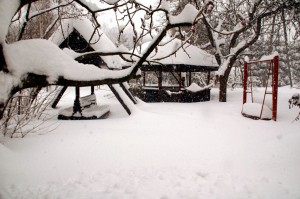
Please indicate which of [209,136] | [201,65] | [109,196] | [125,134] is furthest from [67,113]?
[201,65]

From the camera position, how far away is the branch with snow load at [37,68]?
108 inches

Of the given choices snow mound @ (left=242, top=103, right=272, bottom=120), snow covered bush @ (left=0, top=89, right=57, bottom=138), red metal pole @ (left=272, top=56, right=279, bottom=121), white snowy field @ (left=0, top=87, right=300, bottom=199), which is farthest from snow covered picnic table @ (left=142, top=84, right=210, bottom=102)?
snow covered bush @ (left=0, top=89, right=57, bottom=138)

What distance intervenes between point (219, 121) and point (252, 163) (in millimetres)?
4497

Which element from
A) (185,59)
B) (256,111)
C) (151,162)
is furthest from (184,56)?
(151,162)

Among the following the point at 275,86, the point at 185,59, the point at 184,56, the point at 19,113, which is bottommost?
the point at 19,113

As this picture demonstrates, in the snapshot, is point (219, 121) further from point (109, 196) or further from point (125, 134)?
point (109, 196)

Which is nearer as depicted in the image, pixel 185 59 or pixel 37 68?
pixel 37 68

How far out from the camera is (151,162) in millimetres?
5672

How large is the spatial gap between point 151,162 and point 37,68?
11.4ft

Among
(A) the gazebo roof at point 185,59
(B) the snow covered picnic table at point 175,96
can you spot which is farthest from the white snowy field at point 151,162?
(A) the gazebo roof at point 185,59

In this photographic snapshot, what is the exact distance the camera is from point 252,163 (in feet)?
18.7

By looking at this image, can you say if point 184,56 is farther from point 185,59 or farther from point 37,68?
point 37,68

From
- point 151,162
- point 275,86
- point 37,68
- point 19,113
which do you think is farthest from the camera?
point 275,86

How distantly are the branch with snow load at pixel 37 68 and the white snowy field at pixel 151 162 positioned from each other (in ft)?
6.74
